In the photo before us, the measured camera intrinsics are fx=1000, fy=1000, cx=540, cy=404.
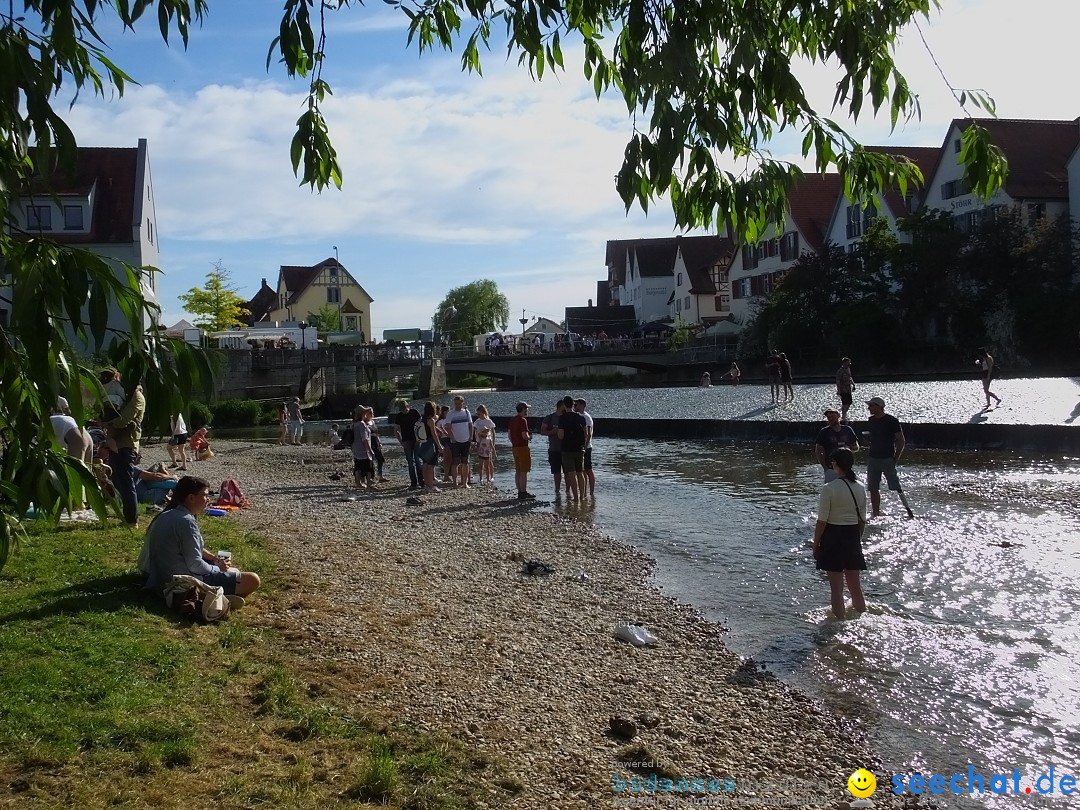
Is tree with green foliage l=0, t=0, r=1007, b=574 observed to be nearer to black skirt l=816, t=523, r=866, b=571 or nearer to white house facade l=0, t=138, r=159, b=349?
black skirt l=816, t=523, r=866, b=571

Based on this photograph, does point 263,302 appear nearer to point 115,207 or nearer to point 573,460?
point 115,207

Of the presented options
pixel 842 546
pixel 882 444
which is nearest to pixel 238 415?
pixel 882 444

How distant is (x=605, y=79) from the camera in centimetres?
529

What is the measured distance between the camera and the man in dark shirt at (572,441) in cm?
1962

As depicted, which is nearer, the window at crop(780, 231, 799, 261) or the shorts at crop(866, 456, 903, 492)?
the shorts at crop(866, 456, 903, 492)

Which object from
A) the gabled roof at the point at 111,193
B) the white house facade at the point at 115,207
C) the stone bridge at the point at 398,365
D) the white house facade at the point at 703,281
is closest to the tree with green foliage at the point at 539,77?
the white house facade at the point at 115,207

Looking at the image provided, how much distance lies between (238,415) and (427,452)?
3906 centimetres

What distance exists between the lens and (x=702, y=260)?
10169cm

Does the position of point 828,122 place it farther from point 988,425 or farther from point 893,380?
point 893,380

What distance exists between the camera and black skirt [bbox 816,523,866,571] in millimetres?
9844

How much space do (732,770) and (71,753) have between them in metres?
3.89

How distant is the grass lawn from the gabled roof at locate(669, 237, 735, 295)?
302 ft

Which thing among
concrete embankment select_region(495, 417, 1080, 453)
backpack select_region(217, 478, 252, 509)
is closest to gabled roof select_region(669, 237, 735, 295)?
concrete embankment select_region(495, 417, 1080, 453)

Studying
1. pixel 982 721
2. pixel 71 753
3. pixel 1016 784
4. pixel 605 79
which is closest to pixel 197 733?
pixel 71 753
